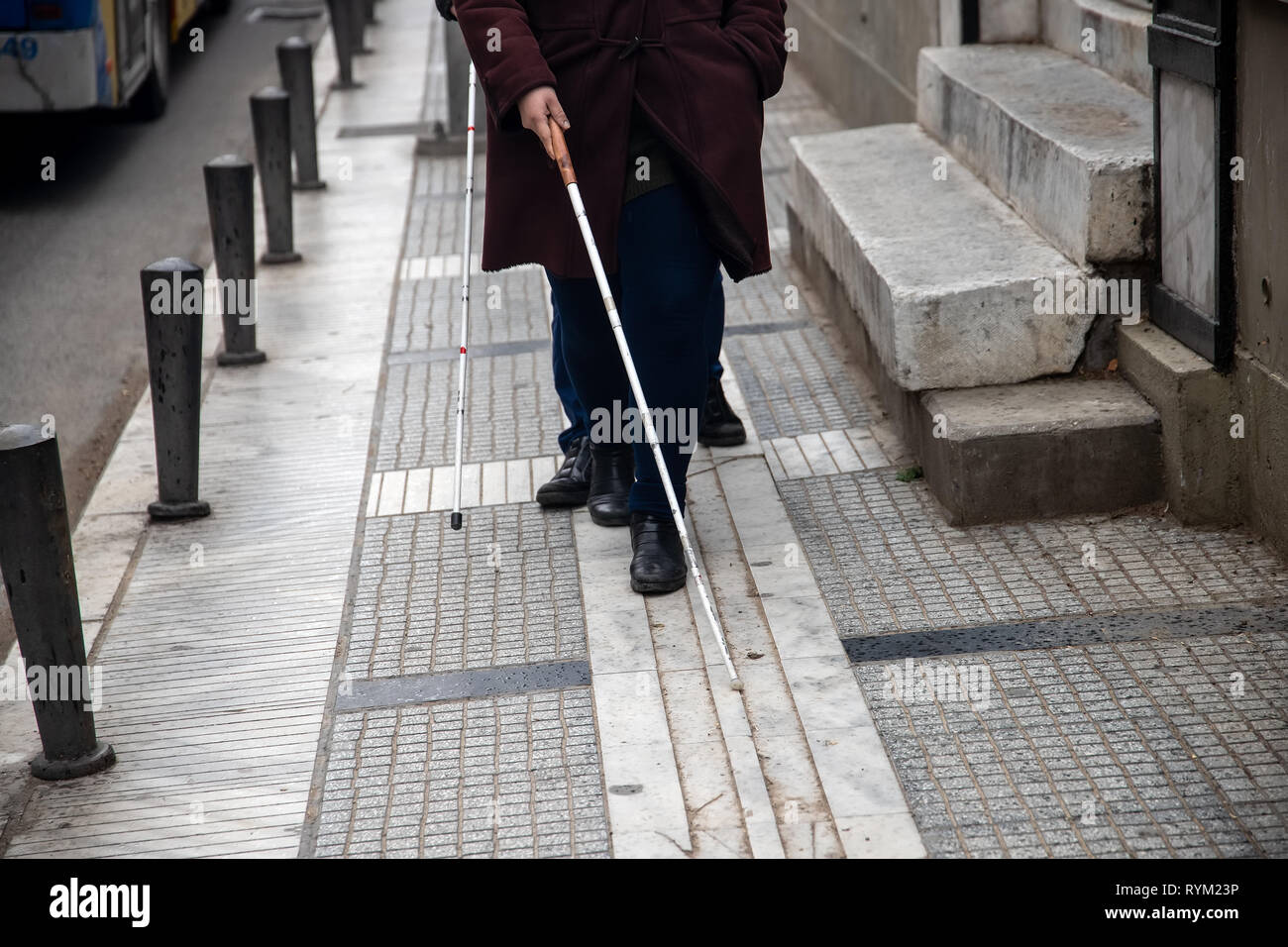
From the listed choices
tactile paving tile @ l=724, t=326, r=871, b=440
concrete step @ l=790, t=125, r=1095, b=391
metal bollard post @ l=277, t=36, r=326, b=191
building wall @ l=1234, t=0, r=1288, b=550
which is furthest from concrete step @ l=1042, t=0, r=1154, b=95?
metal bollard post @ l=277, t=36, r=326, b=191

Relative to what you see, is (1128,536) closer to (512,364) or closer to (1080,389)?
(1080,389)

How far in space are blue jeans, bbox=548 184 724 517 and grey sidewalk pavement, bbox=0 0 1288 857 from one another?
38 centimetres

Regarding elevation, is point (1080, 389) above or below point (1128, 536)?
above

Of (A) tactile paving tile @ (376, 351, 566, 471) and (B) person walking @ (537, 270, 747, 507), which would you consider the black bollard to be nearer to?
(A) tactile paving tile @ (376, 351, 566, 471)

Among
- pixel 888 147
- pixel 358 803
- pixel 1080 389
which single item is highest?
pixel 888 147

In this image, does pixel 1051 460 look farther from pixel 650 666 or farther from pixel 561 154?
pixel 561 154

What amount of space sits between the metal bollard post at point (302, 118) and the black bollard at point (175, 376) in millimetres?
5282

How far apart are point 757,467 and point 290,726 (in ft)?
6.49

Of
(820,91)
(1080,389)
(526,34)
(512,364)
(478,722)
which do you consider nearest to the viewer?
(478,722)

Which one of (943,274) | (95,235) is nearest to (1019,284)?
(943,274)

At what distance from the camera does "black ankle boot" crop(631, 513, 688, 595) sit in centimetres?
439

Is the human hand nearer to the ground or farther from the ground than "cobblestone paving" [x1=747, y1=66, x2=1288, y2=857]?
farther from the ground

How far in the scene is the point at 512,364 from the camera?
662 centimetres
